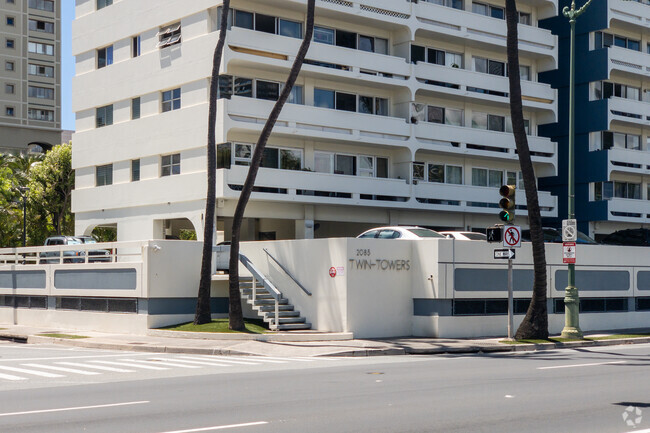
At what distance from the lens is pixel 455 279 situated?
93.7ft

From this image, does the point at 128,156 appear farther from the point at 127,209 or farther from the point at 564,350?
the point at 564,350

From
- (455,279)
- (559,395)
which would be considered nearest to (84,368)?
(559,395)

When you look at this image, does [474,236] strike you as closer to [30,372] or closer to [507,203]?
[507,203]

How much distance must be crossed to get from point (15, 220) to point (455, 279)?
45.9m

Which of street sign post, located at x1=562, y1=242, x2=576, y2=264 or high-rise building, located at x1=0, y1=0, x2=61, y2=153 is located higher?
high-rise building, located at x1=0, y1=0, x2=61, y2=153

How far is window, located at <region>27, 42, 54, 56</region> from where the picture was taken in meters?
91.7

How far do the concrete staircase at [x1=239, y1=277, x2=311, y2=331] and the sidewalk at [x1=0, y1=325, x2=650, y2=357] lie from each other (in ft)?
5.19

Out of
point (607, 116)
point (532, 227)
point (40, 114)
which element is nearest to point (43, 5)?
point (40, 114)

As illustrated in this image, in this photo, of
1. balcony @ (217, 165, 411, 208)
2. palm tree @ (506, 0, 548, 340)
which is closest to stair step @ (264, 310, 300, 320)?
palm tree @ (506, 0, 548, 340)

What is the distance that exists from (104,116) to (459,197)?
775 inches

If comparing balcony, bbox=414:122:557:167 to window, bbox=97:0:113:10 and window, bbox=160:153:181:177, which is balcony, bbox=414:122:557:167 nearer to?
window, bbox=160:153:181:177

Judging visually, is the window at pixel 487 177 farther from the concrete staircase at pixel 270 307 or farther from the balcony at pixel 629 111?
the concrete staircase at pixel 270 307

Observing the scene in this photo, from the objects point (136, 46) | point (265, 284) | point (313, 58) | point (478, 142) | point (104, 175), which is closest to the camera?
point (265, 284)

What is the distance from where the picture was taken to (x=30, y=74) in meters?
91.9
